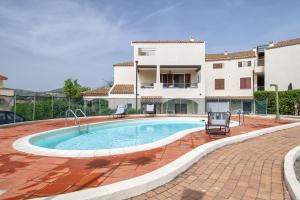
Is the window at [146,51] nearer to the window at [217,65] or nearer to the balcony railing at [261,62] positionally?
the window at [217,65]

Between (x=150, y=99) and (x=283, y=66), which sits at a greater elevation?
(x=283, y=66)

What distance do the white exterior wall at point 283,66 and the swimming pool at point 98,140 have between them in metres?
16.3

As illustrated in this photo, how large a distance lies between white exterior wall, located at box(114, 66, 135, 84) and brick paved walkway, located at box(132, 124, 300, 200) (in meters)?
26.4

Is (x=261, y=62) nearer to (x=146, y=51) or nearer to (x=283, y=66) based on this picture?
(x=283, y=66)

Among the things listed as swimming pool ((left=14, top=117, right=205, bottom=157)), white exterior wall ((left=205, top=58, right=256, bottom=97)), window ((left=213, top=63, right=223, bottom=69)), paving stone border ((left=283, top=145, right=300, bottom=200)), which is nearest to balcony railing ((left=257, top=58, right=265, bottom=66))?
white exterior wall ((left=205, top=58, right=256, bottom=97))

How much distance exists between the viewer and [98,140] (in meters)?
10.7

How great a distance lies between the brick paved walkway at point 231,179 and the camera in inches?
147

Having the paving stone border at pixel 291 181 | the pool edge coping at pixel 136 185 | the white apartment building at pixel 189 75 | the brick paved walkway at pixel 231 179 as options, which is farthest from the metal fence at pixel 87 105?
the pool edge coping at pixel 136 185

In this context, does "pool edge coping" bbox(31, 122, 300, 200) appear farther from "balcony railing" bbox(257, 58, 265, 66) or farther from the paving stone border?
"balcony railing" bbox(257, 58, 265, 66)

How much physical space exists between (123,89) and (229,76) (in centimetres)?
1527

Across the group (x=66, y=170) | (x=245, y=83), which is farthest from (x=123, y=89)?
(x=66, y=170)

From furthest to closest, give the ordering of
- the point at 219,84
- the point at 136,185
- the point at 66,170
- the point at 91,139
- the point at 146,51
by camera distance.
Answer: the point at 219,84
the point at 146,51
the point at 91,139
the point at 66,170
the point at 136,185

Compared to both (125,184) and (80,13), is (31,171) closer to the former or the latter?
(125,184)

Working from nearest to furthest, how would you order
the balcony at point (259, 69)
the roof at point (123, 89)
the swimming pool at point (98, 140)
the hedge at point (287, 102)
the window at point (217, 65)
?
1. the swimming pool at point (98, 140)
2. the hedge at point (287, 102)
3. the roof at point (123, 89)
4. the balcony at point (259, 69)
5. the window at point (217, 65)
